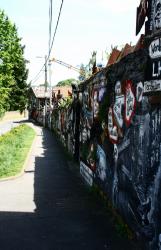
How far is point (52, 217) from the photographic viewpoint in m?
8.35

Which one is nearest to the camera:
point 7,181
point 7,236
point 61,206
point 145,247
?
point 145,247

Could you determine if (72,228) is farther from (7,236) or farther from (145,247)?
(145,247)

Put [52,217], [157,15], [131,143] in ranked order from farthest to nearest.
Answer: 1. [52,217]
2. [131,143]
3. [157,15]

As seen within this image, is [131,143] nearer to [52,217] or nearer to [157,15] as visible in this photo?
[157,15]

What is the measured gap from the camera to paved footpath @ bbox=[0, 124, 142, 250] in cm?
675

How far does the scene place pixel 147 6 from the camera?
249 inches

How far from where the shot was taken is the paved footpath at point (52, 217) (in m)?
6.75

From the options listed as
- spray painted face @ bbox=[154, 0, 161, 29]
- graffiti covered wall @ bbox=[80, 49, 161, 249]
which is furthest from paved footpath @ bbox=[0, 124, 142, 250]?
spray painted face @ bbox=[154, 0, 161, 29]

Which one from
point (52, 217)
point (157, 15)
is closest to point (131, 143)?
point (157, 15)

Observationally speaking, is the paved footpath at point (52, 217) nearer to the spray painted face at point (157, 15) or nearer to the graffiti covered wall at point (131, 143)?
the graffiti covered wall at point (131, 143)

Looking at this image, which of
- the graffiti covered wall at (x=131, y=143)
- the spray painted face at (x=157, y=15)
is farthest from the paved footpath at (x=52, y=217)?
the spray painted face at (x=157, y=15)

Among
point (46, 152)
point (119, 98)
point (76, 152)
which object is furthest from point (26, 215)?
point (46, 152)

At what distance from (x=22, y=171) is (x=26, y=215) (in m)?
5.75

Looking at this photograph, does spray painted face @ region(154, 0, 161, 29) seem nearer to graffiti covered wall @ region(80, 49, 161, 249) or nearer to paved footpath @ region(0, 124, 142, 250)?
graffiti covered wall @ region(80, 49, 161, 249)
